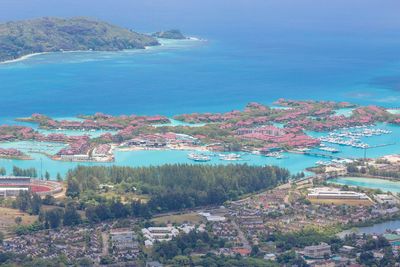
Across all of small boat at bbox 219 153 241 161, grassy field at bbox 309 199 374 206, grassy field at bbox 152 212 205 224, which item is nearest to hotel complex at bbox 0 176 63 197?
grassy field at bbox 152 212 205 224

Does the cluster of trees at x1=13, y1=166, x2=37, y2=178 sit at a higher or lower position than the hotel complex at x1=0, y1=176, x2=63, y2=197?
higher

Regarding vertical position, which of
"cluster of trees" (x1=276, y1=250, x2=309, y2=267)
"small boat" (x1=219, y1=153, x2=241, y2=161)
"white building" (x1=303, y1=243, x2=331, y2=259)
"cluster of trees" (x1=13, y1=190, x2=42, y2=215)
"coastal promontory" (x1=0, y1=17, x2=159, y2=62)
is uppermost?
"coastal promontory" (x1=0, y1=17, x2=159, y2=62)

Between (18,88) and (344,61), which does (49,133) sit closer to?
(18,88)

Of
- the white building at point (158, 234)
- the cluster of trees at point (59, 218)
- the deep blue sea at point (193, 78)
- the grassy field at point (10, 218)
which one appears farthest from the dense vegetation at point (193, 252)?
the deep blue sea at point (193, 78)

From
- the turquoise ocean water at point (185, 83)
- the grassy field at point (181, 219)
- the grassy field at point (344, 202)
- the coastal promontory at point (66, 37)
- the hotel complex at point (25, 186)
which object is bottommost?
the grassy field at point (181, 219)

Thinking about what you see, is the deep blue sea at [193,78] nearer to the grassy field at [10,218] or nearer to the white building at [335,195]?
the white building at [335,195]

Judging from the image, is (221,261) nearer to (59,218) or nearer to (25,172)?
(59,218)

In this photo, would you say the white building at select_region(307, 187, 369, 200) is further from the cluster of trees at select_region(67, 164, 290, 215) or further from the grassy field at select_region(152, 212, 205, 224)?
the grassy field at select_region(152, 212, 205, 224)
